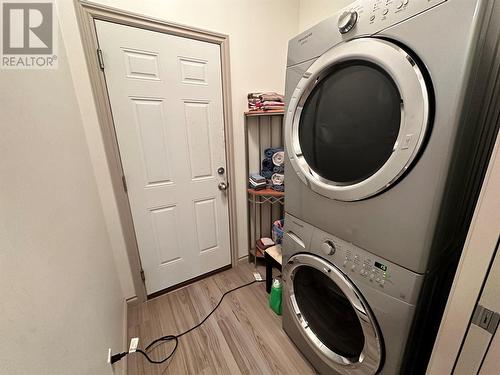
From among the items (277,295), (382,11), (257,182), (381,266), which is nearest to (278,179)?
(257,182)

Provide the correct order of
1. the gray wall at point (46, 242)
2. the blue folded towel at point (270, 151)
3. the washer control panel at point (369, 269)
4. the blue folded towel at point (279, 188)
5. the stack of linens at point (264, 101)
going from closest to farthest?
1. the gray wall at point (46, 242)
2. the washer control panel at point (369, 269)
3. the stack of linens at point (264, 101)
4. the blue folded towel at point (279, 188)
5. the blue folded towel at point (270, 151)

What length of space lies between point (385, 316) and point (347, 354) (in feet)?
1.13

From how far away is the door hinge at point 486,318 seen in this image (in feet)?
1.59

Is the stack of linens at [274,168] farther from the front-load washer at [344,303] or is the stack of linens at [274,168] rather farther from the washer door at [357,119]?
the washer door at [357,119]

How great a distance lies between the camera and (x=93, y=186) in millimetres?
1211

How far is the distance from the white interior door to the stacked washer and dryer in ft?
2.78

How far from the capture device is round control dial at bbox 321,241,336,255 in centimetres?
84

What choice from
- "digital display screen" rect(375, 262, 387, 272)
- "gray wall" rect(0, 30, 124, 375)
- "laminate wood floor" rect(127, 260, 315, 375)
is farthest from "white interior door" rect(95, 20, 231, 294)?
"digital display screen" rect(375, 262, 387, 272)

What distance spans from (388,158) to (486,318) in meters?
0.45

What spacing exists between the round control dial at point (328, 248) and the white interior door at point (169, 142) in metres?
1.10

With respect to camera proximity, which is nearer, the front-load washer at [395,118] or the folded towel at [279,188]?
the front-load washer at [395,118]

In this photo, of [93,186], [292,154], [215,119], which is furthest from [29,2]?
[292,154]

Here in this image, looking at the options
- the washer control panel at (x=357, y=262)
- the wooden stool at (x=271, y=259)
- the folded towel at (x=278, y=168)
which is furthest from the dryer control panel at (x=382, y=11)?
the wooden stool at (x=271, y=259)

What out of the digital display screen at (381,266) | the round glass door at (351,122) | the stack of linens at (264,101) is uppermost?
the stack of linens at (264,101)
